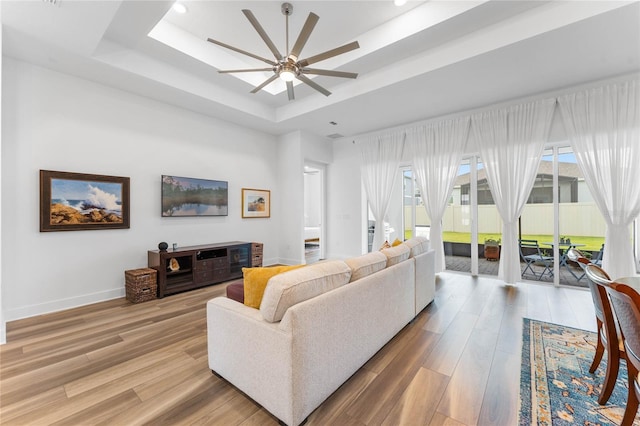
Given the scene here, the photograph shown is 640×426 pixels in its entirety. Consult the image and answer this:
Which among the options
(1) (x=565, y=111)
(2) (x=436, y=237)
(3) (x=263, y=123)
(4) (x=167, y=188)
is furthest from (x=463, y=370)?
(3) (x=263, y=123)

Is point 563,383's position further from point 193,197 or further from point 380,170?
point 193,197

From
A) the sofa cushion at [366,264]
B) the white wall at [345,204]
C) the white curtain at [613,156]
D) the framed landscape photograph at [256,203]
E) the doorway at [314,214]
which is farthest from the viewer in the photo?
the doorway at [314,214]

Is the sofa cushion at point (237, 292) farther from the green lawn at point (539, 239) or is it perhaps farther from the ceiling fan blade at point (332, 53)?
the green lawn at point (539, 239)

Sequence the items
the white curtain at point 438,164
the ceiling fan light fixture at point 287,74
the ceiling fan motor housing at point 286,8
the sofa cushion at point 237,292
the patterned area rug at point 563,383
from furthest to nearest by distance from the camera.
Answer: the white curtain at point 438,164 → the ceiling fan motor housing at point 286,8 → the ceiling fan light fixture at point 287,74 → the sofa cushion at point 237,292 → the patterned area rug at point 563,383

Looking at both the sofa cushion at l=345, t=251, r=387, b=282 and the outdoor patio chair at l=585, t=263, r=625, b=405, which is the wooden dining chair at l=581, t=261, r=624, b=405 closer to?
the outdoor patio chair at l=585, t=263, r=625, b=405

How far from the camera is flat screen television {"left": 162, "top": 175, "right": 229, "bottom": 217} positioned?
14.8 feet

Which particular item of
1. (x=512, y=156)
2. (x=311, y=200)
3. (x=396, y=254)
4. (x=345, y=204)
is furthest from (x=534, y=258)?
(x=311, y=200)

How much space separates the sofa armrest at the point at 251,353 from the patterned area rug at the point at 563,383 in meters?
1.47

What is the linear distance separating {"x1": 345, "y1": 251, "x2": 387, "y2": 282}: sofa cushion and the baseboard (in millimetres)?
3828

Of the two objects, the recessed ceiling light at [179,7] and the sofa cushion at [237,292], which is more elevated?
the recessed ceiling light at [179,7]

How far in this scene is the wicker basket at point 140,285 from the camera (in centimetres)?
371

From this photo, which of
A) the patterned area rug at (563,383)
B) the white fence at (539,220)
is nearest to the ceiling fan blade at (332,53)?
the patterned area rug at (563,383)

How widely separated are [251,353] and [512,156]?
16.4 feet

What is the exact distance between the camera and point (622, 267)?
12.0ft
